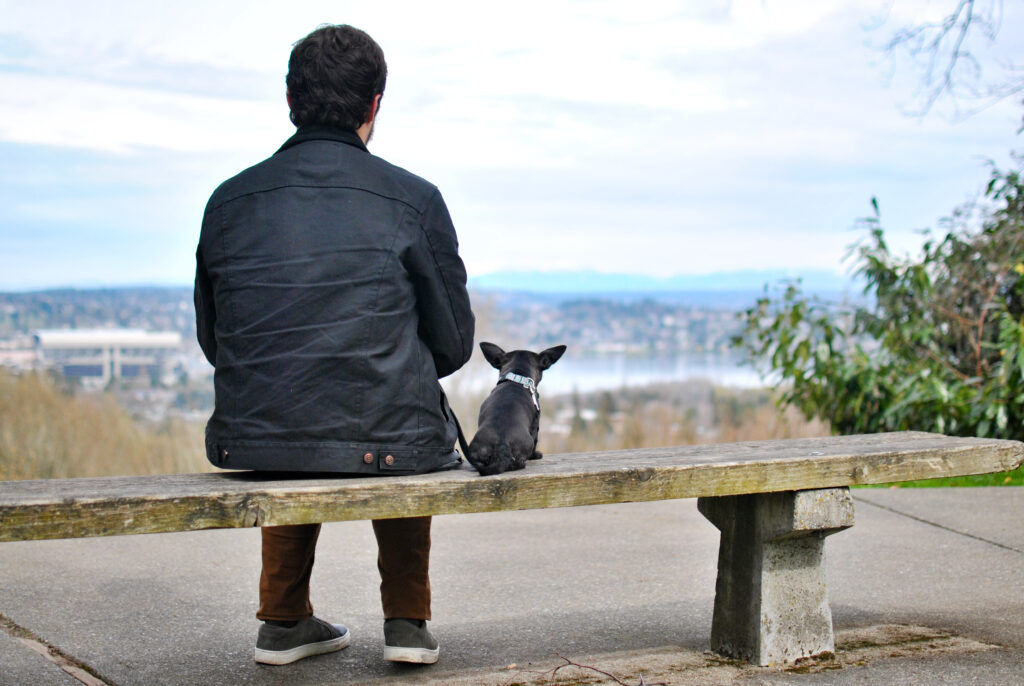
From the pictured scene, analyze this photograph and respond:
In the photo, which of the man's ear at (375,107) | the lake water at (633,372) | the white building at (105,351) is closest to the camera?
the man's ear at (375,107)

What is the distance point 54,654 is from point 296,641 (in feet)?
2.80

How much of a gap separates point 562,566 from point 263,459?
231cm

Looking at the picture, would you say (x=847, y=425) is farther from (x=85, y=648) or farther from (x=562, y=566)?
(x=85, y=648)

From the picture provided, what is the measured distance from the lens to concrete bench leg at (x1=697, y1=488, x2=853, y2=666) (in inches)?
125

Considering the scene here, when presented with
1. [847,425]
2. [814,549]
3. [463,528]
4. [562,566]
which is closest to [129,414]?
[463,528]

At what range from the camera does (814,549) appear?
130 inches

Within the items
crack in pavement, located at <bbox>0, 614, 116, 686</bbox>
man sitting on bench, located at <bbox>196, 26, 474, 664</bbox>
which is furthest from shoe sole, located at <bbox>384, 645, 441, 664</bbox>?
crack in pavement, located at <bbox>0, 614, 116, 686</bbox>

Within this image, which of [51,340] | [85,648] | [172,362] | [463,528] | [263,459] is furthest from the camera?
[172,362]

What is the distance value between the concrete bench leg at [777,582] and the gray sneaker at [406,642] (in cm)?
103

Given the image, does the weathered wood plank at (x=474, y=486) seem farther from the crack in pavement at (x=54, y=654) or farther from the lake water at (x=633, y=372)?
the lake water at (x=633, y=372)

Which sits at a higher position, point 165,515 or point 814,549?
point 165,515

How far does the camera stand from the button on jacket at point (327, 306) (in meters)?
2.74

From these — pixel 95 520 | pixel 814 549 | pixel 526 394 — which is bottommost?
pixel 814 549

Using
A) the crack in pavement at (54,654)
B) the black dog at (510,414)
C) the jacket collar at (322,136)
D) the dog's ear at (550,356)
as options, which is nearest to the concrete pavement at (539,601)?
the crack in pavement at (54,654)
